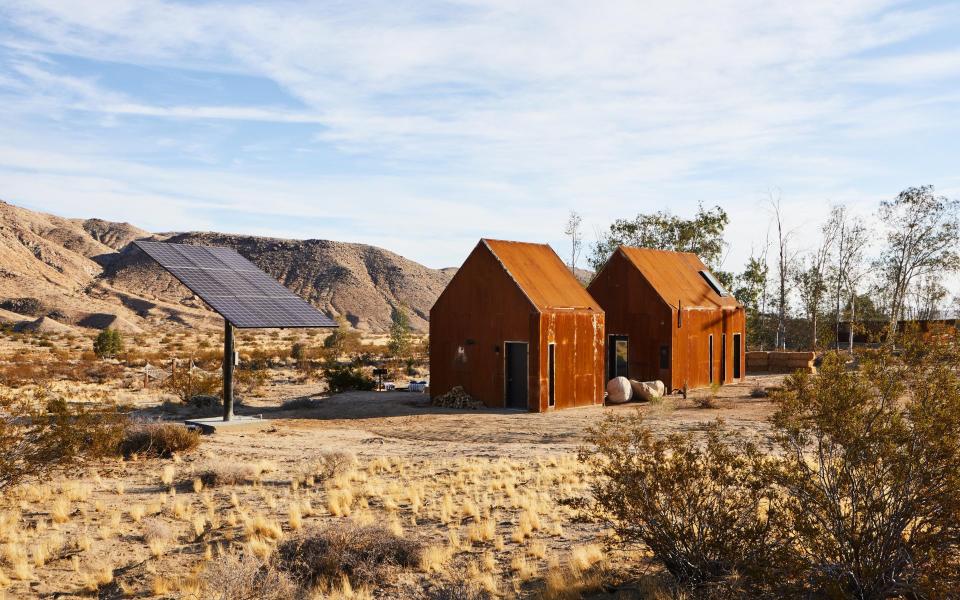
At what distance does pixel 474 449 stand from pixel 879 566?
481 inches

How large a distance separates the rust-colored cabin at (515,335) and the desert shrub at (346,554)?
573 inches

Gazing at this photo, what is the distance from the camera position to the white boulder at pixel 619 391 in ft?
90.8

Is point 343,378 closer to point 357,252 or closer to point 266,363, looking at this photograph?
point 266,363

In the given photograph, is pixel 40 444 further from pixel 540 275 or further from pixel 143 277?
pixel 143 277

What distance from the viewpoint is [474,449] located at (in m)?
18.6

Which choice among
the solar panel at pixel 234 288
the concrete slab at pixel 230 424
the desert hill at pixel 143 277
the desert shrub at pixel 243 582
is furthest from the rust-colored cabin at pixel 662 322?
the desert hill at pixel 143 277

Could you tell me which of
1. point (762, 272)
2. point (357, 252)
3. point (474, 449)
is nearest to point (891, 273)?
point (762, 272)

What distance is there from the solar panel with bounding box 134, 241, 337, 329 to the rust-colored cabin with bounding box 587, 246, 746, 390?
1391 cm

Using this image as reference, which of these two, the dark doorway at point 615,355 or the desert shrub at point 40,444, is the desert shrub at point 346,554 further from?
the dark doorway at point 615,355

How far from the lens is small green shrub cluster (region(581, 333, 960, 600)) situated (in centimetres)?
699

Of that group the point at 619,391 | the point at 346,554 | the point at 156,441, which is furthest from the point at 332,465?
the point at 619,391

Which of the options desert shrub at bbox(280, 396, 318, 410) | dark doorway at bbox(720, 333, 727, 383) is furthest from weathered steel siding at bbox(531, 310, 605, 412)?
dark doorway at bbox(720, 333, 727, 383)

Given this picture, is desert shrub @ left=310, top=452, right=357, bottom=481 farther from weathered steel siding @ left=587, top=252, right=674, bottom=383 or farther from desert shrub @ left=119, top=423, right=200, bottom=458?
weathered steel siding @ left=587, top=252, right=674, bottom=383

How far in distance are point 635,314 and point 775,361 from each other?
13417 mm
